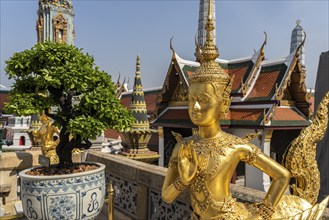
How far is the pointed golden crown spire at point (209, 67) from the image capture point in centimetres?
171

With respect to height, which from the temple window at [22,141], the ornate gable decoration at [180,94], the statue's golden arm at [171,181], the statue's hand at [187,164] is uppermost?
the ornate gable decoration at [180,94]

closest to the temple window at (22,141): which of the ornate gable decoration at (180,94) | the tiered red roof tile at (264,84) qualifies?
the ornate gable decoration at (180,94)

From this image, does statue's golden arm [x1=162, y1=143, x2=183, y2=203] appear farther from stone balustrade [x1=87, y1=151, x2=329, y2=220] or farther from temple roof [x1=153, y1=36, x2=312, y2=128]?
temple roof [x1=153, y1=36, x2=312, y2=128]

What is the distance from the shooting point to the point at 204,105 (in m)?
1.68

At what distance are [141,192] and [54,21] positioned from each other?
2258cm

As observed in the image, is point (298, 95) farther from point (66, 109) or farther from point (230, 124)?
point (66, 109)

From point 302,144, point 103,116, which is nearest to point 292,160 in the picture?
point 302,144

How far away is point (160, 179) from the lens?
10.5 ft

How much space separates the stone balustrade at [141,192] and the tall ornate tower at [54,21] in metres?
20.8

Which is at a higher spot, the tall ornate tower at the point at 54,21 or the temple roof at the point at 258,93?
the tall ornate tower at the point at 54,21

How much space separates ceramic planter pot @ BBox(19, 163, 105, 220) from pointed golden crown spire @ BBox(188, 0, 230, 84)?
170 centimetres

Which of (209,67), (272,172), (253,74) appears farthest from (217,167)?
(253,74)

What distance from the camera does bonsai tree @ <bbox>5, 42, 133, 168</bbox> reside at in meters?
2.77

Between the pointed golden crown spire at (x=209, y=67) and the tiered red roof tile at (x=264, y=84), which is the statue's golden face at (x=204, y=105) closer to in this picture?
the pointed golden crown spire at (x=209, y=67)
